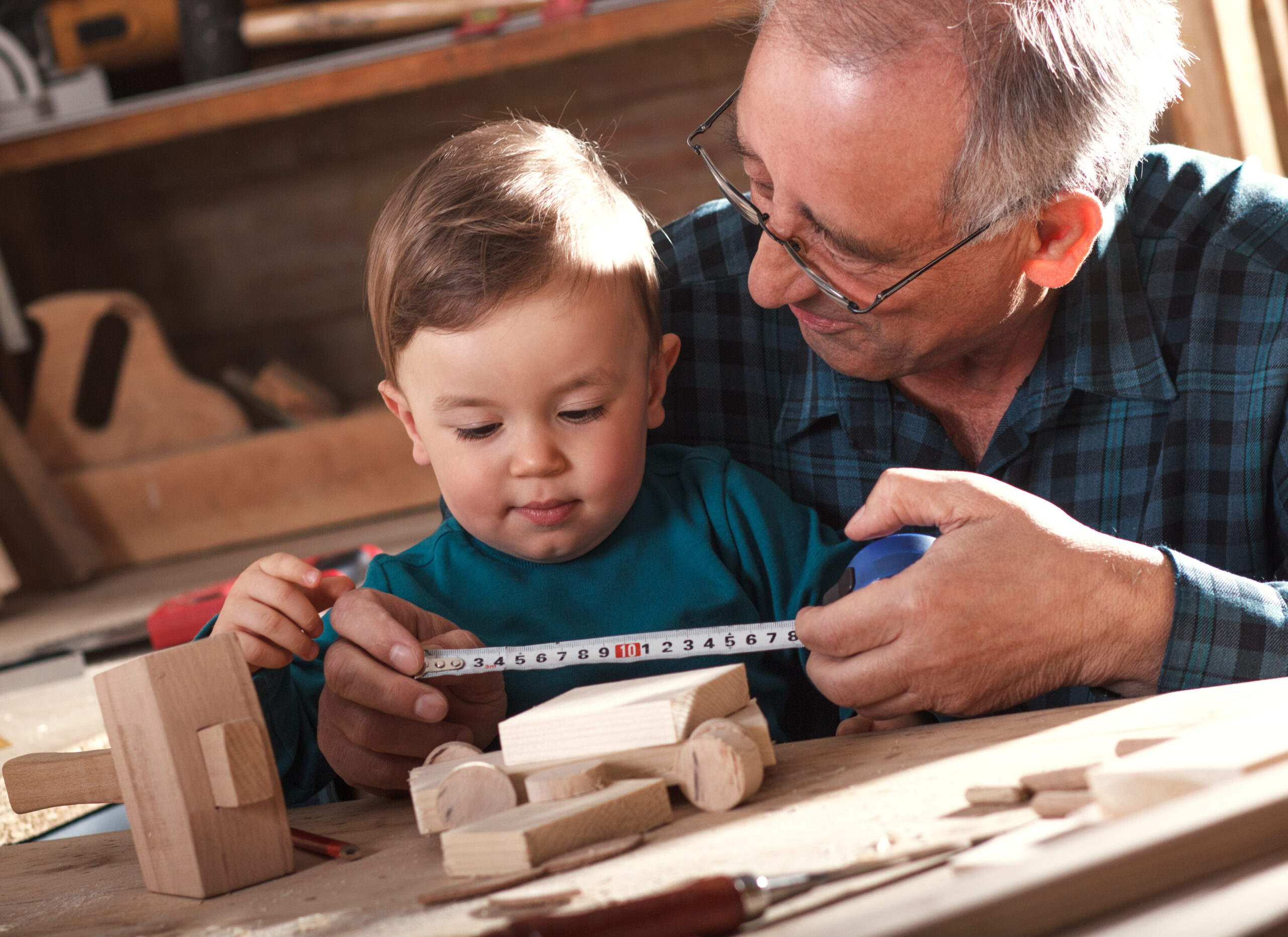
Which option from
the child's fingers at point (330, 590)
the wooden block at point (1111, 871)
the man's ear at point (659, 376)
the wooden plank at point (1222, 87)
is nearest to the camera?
the wooden block at point (1111, 871)

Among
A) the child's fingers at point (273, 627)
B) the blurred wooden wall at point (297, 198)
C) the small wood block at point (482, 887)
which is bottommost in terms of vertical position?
the small wood block at point (482, 887)

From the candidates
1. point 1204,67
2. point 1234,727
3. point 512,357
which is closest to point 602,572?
point 512,357

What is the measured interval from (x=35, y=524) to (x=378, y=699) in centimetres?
185

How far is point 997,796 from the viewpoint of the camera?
2.43ft

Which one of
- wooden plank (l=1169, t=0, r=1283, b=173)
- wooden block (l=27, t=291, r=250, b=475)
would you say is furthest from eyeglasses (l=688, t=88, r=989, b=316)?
wooden block (l=27, t=291, r=250, b=475)

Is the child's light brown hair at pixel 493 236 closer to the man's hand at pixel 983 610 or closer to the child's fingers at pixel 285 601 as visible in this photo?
the child's fingers at pixel 285 601

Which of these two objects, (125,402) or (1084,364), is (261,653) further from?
(125,402)

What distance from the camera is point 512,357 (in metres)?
1.17

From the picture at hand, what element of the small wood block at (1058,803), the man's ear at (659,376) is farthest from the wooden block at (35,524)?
the small wood block at (1058,803)

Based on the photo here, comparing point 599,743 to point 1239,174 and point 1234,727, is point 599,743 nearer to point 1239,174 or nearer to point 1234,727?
point 1234,727

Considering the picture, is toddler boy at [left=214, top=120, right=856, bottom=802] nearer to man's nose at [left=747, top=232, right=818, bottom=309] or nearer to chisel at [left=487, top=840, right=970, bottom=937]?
man's nose at [left=747, top=232, right=818, bottom=309]

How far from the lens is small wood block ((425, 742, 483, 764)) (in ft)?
3.07

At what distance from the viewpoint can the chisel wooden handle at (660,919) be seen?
1.98 ft

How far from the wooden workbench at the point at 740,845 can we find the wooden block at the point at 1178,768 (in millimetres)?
68
